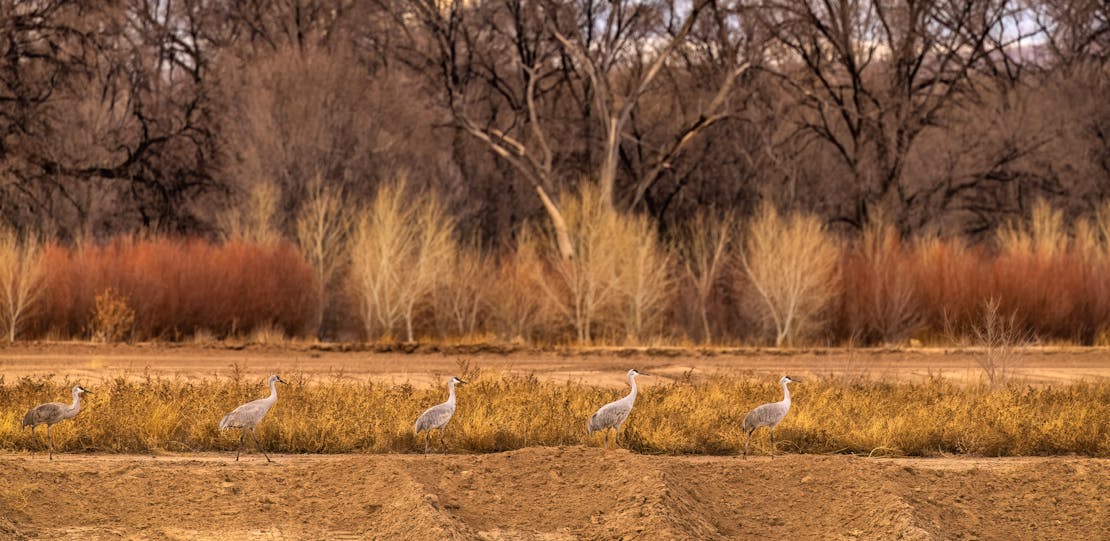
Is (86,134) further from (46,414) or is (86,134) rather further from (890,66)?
(46,414)

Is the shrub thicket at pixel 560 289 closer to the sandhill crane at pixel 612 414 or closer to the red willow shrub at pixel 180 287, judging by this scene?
the red willow shrub at pixel 180 287

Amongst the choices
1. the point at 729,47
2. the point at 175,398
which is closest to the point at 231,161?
the point at 729,47

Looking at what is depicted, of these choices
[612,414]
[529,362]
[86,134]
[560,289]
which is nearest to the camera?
[612,414]

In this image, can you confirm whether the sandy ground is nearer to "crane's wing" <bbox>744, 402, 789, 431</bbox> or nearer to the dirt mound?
"crane's wing" <bbox>744, 402, 789, 431</bbox>

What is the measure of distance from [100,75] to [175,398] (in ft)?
88.6

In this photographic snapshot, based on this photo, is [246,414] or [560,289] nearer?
[246,414]

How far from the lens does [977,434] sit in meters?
16.7

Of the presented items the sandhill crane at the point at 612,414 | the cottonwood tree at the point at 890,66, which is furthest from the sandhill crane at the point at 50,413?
the cottonwood tree at the point at 890,66

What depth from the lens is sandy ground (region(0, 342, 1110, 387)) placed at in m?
23.9

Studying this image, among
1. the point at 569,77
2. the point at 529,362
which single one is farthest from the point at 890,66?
the point at 529,362

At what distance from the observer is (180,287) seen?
30641 mm

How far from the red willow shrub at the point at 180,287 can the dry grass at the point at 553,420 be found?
11286 mm

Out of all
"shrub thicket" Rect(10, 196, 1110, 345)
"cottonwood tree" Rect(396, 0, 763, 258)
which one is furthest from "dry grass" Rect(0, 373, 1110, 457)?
"cottonwood tree" Rect(396, 0, 763, 258)

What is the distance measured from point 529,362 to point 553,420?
34.9ft
